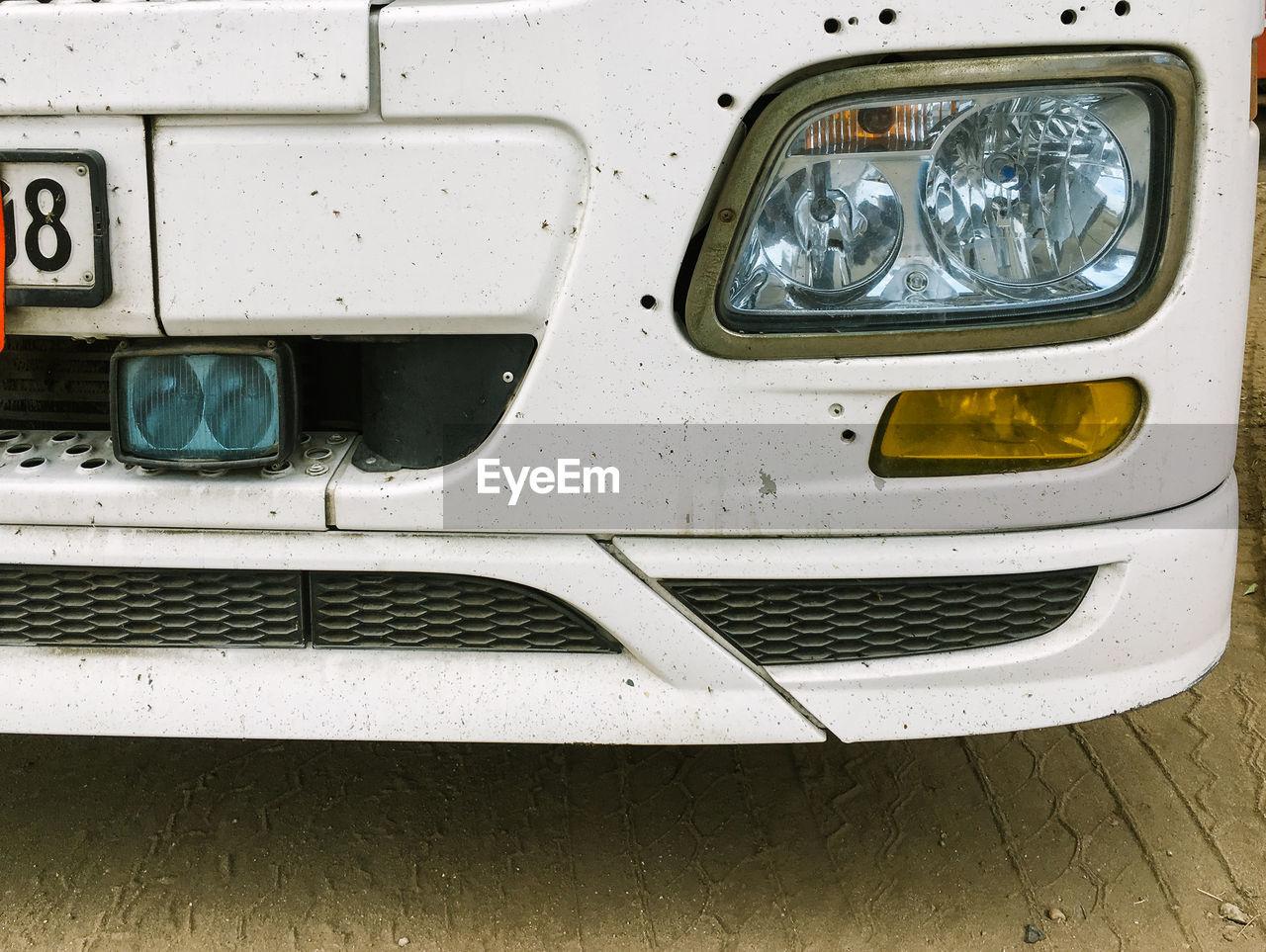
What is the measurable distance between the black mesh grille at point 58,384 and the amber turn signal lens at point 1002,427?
123 centimetres

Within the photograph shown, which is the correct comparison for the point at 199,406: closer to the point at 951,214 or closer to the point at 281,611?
the point at 281,611

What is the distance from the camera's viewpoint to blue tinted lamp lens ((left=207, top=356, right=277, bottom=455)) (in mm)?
1599

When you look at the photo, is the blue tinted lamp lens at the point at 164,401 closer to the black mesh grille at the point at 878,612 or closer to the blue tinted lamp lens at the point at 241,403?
the blue tinted lamp lens at the point at 241,403

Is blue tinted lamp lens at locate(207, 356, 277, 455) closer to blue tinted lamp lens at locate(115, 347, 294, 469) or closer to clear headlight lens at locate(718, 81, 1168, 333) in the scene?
blue tinted lamp lens at locate(115, 347, 294, 469)

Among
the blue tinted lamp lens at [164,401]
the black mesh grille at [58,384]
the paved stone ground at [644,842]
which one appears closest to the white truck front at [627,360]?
the blue tinted lamp lens at [164,401]

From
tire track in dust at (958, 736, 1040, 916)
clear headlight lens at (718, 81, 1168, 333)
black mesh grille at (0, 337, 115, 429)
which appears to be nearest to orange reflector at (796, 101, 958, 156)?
clear headlight lens at (718, 81, 1168, 333)

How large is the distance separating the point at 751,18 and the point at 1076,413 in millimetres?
647

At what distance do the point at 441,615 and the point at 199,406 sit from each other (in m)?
0.44

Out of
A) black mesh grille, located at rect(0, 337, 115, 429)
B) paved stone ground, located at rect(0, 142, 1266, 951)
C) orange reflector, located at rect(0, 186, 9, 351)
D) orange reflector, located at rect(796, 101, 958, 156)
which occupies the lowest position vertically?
paved stone ground, located at rect(0, 142, 1266, 951)

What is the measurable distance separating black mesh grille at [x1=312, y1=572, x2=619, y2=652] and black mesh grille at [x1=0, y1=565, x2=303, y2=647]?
0.19 ft

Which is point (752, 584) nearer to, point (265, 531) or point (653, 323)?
point (653, 323)

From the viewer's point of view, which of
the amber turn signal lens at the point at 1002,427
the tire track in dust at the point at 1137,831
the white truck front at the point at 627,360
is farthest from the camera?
the tire track in dust at the point at 1137,831

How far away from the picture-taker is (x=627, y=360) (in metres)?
1.51

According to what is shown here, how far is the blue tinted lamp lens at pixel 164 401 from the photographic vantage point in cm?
160
